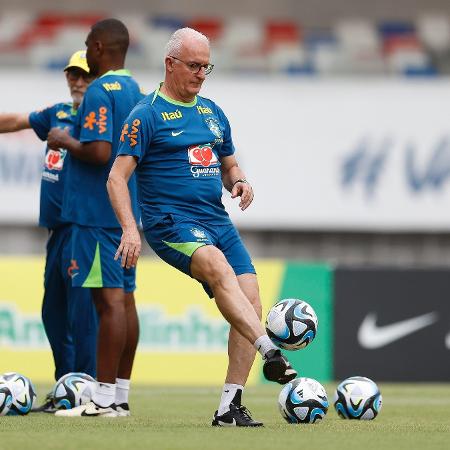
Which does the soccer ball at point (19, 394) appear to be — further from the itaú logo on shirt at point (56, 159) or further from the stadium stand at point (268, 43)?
the stadium stand at point (268, 43)

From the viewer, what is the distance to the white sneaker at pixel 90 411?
863cm

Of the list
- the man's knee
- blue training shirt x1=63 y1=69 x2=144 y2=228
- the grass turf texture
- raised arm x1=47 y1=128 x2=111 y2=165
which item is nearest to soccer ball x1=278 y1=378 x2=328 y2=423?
the grass turf texture

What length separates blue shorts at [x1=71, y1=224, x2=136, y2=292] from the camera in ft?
29.0

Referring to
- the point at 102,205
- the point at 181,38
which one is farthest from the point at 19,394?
the point at 181,38

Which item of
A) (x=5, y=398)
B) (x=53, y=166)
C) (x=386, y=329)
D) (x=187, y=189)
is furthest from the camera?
(x=386, y=329)

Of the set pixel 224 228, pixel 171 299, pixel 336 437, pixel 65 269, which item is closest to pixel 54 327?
pixel 65 269

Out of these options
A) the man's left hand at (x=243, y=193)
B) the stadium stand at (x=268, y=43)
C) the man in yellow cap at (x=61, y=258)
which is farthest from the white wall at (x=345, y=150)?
the man's left hand at (x=243, y=193)

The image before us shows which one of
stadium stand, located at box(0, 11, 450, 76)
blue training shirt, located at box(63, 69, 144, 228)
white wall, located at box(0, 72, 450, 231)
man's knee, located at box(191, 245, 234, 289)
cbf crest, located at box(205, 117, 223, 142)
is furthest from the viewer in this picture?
stadium stand, located at box(0, 11, 450, 76)

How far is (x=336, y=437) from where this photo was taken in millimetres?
7211

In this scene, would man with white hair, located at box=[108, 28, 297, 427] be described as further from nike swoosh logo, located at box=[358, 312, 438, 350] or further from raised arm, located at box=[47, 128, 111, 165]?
nike swoosh logo, located at box=[358, 312, 438, 350]

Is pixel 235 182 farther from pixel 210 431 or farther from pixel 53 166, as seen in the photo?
pixel 53 166

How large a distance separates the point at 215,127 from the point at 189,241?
2.62ft

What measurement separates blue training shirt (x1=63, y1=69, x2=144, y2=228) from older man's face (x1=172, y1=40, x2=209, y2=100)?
0.95 m

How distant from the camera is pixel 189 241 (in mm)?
7727
